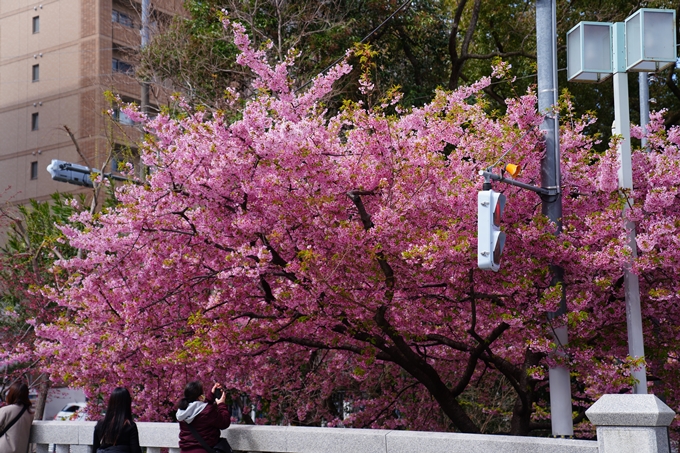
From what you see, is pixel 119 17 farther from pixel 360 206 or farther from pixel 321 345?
pixel 360 206

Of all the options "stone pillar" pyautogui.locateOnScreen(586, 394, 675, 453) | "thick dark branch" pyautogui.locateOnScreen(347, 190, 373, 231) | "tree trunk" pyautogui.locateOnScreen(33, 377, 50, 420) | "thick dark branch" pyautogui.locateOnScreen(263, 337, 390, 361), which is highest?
"thick dark branch" pyautogui.locateOnScreen(347, 190, 373, 231)

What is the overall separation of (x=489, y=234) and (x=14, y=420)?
566cm

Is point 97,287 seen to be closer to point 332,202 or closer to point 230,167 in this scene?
point 230,167

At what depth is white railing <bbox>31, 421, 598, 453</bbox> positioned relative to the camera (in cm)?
633

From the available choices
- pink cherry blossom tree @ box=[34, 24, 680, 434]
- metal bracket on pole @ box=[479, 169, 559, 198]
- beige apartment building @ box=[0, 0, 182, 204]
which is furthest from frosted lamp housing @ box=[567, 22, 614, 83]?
beige apartment building @ box=[0, 0, 182, 204]

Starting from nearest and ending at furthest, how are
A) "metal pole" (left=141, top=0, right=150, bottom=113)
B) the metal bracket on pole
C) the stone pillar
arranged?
1. the stone pillar
2. the metal bracket on pole
3. "metal pole" (left=141, top=0, right=150, bottom=113)

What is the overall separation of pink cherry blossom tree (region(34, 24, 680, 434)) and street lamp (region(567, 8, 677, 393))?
0.87ft

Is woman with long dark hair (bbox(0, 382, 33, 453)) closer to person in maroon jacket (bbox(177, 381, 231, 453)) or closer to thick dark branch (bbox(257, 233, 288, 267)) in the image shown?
person in maroon jacket (bbox(177, 381, 231, 453))

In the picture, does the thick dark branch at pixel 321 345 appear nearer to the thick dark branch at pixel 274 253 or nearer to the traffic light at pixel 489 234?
the thick dark branch at pixel 274 253

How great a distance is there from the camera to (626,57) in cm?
950

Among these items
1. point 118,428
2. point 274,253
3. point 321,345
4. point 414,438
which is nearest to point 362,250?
point 274,253

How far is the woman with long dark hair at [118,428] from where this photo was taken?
7.52m

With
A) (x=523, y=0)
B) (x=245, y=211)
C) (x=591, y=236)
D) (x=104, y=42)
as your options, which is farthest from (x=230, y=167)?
(x=104, y=42)

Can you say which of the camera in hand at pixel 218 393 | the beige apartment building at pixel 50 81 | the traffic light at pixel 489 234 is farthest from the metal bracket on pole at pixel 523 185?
the beige apartment building at pixel 50 81
